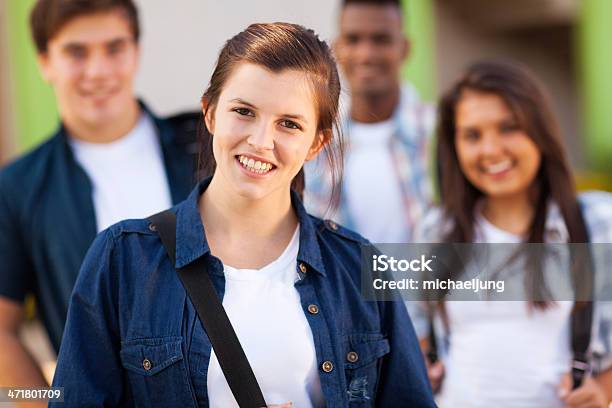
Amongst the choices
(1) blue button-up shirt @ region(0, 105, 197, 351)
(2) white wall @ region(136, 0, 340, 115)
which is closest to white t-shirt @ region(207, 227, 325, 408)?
(1) blue button-up shirt @ region(0, 105, 197, 351)

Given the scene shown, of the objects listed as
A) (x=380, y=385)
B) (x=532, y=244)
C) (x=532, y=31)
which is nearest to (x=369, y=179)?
(x=532, y=244)

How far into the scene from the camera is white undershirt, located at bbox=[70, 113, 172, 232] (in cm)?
254

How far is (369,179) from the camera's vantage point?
3.36 meters

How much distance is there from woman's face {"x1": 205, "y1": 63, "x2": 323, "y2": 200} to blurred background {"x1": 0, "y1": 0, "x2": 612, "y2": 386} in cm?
176

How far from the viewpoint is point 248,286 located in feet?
5.74

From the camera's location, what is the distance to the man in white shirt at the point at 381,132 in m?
3.28

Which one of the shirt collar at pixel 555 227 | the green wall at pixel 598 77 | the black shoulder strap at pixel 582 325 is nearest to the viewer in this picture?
the black shoulder strap at pixel 582 325

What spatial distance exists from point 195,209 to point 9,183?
88cm

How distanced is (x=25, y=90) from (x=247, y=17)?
9.29 feet

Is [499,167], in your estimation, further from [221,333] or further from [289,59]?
[221,333]

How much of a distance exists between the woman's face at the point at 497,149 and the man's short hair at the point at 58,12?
3.72 ft

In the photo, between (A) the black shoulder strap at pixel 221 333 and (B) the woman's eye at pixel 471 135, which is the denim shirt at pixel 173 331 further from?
(B) the woman's eye at pixel 471 135

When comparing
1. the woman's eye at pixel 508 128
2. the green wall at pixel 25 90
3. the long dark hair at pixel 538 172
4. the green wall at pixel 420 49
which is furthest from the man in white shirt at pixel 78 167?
the green wall at pixel 420 49

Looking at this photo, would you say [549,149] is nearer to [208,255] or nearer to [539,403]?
[539,403]
